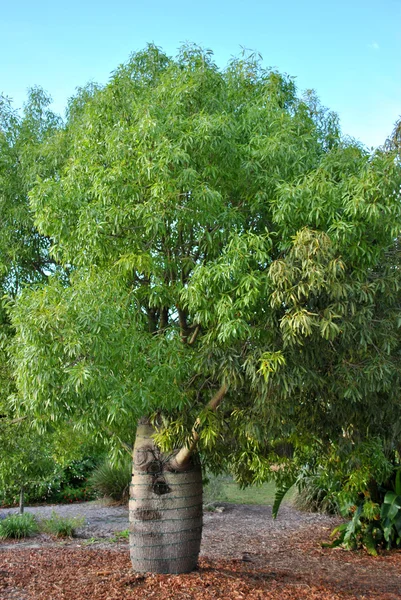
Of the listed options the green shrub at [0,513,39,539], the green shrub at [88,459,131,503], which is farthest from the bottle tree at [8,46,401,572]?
the green shrub at [88,459,131,503]

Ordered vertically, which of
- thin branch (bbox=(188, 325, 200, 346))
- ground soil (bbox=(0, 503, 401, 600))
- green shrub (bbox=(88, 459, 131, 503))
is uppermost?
thin branch (bbox=(188, 325, 200, 346))

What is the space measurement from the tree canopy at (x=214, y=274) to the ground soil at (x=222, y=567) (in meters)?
1.74

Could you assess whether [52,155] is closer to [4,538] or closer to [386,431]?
[386,431]

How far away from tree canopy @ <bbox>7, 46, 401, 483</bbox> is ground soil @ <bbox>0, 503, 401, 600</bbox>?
1.74 metres

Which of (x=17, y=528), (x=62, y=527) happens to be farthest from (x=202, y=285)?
(x=17, y=528)

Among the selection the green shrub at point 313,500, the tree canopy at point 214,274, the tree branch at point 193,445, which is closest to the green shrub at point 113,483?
the green shrub at point 313,500

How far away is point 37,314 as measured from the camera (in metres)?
5.59

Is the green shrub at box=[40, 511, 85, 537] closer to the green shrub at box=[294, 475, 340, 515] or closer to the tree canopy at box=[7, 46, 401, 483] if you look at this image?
the green shrub at box=[294, 475, 340, 515]

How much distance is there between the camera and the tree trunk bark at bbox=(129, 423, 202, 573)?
746cm

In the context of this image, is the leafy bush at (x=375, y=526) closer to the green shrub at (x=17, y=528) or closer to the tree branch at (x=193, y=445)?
the tree branch at (x=193, y=445)

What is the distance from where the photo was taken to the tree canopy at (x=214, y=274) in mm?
5625

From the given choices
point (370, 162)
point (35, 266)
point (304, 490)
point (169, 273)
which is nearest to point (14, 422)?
point (35, 266)

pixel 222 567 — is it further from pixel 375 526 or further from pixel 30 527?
pixel 30 527

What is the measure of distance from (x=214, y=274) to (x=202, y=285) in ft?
0.49
